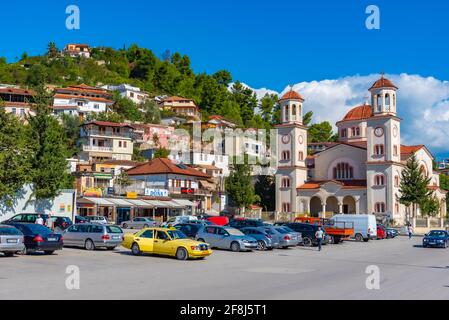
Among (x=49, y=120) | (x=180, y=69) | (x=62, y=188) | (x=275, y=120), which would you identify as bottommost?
(x=62, y=188)

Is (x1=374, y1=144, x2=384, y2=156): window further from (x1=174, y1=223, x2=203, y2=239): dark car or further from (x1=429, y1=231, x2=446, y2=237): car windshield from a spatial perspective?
(x1=174, y1=223, x2=203, y2=239): dark car

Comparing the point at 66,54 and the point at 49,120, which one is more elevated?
the point at 66,54

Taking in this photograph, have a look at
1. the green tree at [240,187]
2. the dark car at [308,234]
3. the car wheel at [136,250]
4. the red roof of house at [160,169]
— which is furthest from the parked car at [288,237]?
the green tree at [240,187]

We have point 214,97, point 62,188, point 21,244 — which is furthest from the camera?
point 214,97

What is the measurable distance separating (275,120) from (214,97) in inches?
708

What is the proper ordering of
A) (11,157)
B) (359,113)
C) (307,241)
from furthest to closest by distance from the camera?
(359,113) < (11,157) < (307,241)

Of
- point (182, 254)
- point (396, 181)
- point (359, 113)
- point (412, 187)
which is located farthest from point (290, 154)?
point (182, 254)

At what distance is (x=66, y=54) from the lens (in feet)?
570

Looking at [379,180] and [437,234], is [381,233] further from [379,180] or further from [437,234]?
[379,180]

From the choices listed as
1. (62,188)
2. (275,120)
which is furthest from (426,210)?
(275,120)

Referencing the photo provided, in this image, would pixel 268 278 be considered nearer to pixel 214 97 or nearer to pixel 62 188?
pixel 62 188

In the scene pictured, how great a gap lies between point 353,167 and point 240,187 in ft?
66.0

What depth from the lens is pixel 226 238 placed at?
103 feet
